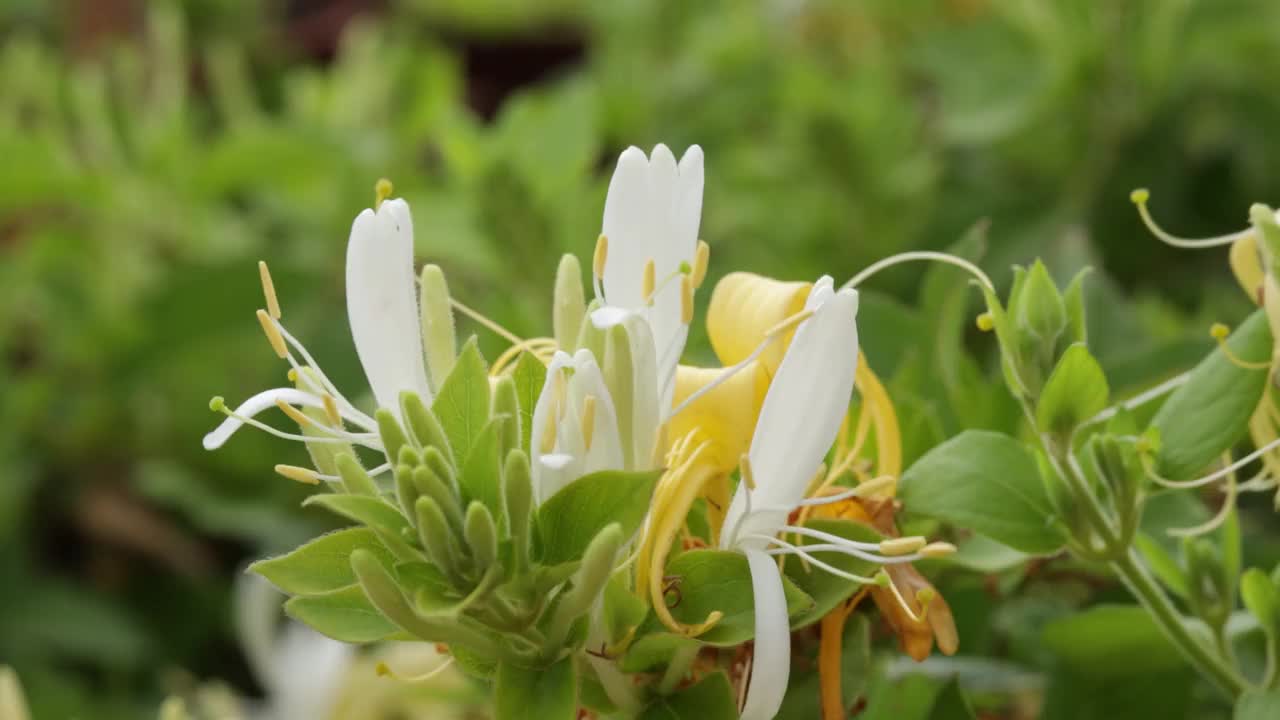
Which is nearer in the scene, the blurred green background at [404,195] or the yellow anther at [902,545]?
the yellow anther at [902,545]

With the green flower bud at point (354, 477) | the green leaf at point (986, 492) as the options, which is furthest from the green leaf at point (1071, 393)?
the green flower bud at point (354, 477)

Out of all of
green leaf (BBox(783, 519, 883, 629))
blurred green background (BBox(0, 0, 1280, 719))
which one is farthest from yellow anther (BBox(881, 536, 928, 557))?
blurred green background (BBox(0, 0, 1280, 719))

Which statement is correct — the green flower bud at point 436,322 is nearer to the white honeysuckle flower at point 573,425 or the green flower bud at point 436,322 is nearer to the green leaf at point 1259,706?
the white honeysuckle flower at point 573,425

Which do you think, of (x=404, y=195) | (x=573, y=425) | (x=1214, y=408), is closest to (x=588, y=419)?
(x=573, y=425)

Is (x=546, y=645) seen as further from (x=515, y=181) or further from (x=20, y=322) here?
(x=20, y=322)

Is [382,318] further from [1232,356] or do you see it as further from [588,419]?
[1232,356]

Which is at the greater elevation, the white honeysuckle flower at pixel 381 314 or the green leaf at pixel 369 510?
the white honeysuckle flower at pixel 381 314

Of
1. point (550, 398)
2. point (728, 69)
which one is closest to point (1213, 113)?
point (728, 69)
